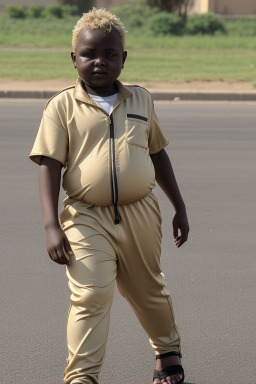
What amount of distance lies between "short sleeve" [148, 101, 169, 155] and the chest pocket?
0.09 m

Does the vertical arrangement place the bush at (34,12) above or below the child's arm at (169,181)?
below

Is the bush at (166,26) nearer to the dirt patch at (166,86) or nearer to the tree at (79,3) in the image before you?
the tree at (79,3)

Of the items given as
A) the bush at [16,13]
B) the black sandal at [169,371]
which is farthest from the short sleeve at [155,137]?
the bush at [16,13]

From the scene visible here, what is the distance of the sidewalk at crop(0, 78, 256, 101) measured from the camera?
1672cm

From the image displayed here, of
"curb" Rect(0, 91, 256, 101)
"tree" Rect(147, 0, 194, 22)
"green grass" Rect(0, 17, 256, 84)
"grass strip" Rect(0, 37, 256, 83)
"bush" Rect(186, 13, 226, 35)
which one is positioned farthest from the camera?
"tree" Rect(147, 0, 194, 22)

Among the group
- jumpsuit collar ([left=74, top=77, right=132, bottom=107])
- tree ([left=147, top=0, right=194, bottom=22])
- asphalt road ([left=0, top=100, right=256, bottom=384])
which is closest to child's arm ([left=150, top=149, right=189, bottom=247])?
jumpsuit collar ([left=74, top=77, right=132, bottom=107])

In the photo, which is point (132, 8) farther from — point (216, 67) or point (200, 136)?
point (200, 136)

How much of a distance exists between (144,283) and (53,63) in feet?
66.0

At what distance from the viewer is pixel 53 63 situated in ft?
76.0

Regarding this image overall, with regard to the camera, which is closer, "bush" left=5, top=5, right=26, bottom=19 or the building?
"bush" left=5, top=5, right=26, bottom=19

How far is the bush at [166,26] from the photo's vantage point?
4206cm

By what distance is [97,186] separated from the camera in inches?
128

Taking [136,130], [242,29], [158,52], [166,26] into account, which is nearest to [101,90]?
[136,130]

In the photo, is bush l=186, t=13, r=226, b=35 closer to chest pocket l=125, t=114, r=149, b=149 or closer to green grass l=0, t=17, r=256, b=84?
green grass l=0, t=17, r=256, b=84
